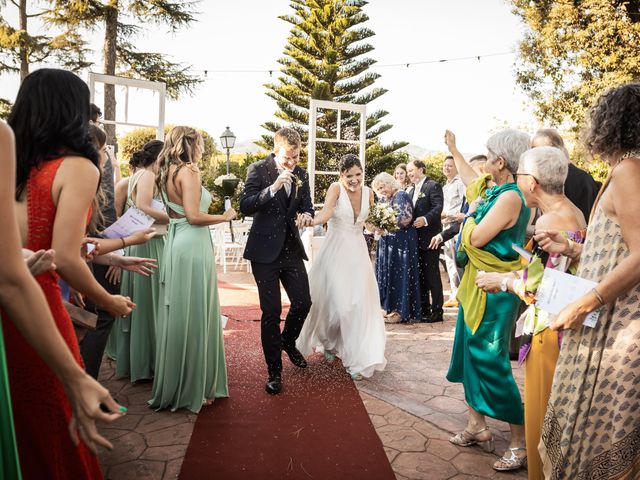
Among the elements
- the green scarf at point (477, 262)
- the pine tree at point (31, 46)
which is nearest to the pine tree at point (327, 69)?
the pine tree at point (31, 46)

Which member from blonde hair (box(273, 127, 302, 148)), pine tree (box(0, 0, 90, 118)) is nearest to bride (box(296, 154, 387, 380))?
blonde hair (box(273, 127, 302, 148))

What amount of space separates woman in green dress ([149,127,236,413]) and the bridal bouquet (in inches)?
97.0

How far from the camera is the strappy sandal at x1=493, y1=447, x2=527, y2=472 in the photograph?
2.69 m

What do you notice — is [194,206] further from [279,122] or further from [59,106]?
[279,122]

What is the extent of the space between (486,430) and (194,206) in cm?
229

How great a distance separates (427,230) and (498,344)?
384 cm

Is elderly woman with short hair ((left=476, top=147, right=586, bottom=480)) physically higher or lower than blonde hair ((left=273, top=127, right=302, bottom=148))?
lower

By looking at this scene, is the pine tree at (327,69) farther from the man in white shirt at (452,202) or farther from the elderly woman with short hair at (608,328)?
the elderly woman with short hair at (608,328)

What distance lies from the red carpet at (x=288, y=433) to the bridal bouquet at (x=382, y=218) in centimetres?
191

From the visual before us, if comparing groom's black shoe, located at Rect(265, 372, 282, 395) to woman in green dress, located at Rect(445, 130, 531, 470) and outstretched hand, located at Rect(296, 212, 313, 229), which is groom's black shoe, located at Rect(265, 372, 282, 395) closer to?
outstretched hand, located at Rect(296, 212, 313, 229)

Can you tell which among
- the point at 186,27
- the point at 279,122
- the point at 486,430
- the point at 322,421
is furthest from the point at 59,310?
the point at 279,122

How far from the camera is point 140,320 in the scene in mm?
3932

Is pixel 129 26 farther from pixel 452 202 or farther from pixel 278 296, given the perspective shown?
pixel 278 296

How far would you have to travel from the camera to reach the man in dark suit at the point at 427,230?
637 centimetres
